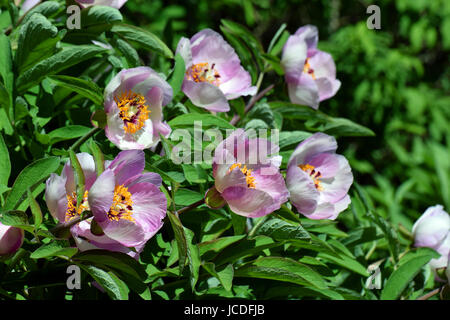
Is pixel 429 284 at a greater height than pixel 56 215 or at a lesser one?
lesser

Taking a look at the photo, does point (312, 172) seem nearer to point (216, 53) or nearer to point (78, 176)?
point (216, 53)

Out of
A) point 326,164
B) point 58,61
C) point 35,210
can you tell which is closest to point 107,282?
point 35,210

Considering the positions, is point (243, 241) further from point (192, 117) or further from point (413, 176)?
point (413, 176)

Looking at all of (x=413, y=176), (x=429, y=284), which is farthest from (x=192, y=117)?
(x=413, y=176)

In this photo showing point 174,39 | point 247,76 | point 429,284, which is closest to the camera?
point 247,76

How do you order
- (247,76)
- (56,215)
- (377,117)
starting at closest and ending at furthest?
(56,215) < (247,76) < (377,117)

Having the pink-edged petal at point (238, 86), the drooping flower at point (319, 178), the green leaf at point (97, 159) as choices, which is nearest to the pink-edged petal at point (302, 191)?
the drooping flower at point (319, 178)
